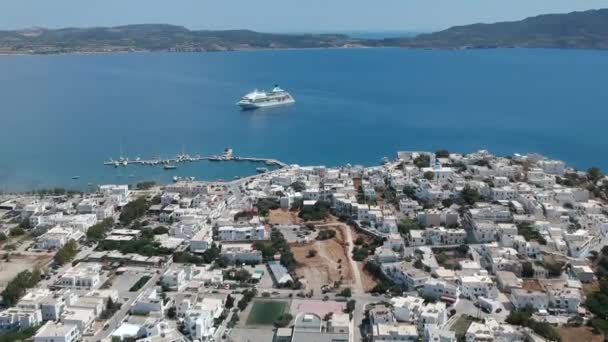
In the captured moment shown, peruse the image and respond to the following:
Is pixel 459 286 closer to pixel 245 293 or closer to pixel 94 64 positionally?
pixel 245 293

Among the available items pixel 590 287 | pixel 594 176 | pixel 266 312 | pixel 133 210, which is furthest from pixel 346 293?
pixel 594 176

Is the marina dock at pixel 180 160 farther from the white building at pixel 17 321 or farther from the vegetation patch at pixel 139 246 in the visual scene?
the white building at pixel 17 321

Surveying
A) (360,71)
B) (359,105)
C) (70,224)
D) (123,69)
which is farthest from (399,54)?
(70,224)

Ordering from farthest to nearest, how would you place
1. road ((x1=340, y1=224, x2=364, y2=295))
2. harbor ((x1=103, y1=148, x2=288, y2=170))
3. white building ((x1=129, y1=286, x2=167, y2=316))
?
harbor ((x1=103, y1=148, x2=288, y2=170)) < road ((x1=340, y1=224, x2=364, y2=295)) < white building ((x1=129, y1=286, x2=167, y2=316))

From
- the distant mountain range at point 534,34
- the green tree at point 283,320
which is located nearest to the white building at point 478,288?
the green tree at point 283,320

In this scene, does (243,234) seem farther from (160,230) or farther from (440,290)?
(440,290)

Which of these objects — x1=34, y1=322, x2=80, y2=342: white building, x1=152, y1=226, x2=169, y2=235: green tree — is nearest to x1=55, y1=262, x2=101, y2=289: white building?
x1=34, y1=322, x2=80, y2=342: white building

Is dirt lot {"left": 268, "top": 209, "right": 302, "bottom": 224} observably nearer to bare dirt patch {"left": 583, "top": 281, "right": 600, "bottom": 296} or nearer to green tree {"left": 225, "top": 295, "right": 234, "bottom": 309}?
green tree {"left": 225, "top": 295, "right": 234, "bottom": 309}
